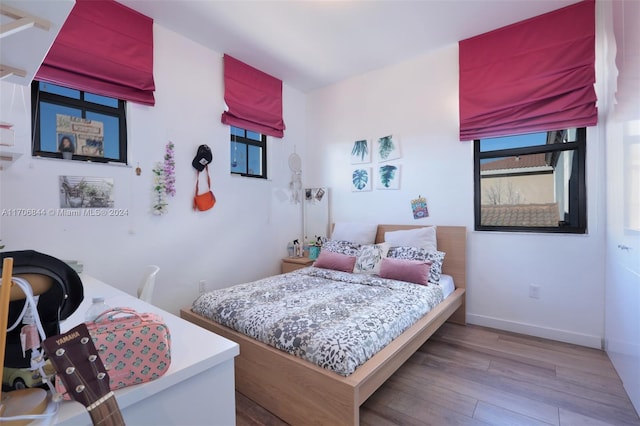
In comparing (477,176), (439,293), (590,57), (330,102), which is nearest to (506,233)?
(477,176)

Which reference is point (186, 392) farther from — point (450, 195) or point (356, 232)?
point (450, 195)

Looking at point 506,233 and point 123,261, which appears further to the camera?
point 506,233

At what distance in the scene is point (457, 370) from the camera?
2.21 meters

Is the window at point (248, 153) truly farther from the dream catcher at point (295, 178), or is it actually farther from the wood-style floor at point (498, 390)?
the wood-style floor at point (498, 390)

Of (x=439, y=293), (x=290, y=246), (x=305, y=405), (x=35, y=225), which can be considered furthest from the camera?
(x=290, y=246)

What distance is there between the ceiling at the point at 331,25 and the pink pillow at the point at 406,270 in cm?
221

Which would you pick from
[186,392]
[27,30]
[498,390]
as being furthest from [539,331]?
[27,30]

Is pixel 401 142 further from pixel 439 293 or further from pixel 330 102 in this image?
pixel 439 293

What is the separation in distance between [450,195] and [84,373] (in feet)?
10.7

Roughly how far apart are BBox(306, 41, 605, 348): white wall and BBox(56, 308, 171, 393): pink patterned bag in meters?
3.04

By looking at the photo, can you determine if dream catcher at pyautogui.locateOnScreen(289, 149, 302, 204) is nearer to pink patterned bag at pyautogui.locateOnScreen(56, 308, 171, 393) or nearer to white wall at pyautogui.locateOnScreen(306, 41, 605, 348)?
white wall at pyautogui.locateOnScreen(306, 41, 605, 348)

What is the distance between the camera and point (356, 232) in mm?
3584

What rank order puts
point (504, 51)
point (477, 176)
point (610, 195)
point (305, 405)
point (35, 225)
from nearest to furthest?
point (305, 405) → point (35, 225) → point (610, 195) → point (504, 51) → point (477, 176)

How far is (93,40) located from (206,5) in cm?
92
